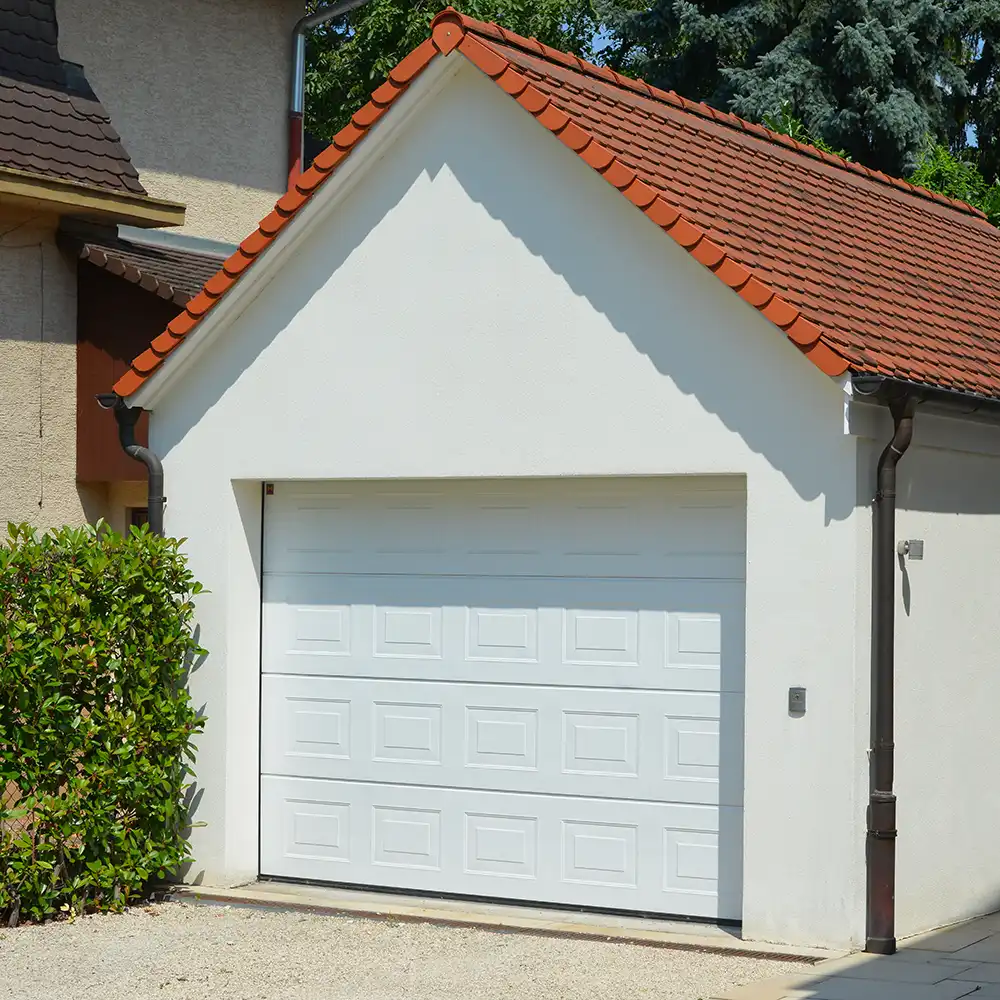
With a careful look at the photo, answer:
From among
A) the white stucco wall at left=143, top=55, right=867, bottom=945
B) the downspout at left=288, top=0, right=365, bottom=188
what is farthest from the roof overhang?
the downspout at left=288, top=0, right=365, bottom=188

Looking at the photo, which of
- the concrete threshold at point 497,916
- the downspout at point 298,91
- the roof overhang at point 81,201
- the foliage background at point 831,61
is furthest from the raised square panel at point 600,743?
the foliage background at point 831,61

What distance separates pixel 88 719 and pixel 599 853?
9.48ft

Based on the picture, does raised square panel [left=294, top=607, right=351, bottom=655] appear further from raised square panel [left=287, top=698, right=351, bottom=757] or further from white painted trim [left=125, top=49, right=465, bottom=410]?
white painted trim [left=125, top=49, right=465, bottom=410]

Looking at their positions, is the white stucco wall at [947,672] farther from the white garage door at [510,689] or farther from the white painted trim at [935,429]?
the white garage door at [510,689]

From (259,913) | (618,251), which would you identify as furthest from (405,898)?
(618,251)

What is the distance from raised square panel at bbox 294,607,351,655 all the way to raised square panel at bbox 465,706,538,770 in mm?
948

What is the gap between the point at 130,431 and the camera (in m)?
11.0

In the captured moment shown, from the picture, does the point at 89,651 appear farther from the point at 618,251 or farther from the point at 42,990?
the point at 618,251

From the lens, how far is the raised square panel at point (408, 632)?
10375 millimetres

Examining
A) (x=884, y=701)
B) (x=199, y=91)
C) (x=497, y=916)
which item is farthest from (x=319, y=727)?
(x=199, y=91)

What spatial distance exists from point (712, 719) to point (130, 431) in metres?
4.02

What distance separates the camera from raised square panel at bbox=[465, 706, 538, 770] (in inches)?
395

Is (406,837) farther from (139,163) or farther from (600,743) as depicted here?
(139,163)

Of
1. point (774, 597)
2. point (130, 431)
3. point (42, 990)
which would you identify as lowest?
point (42, 990)
